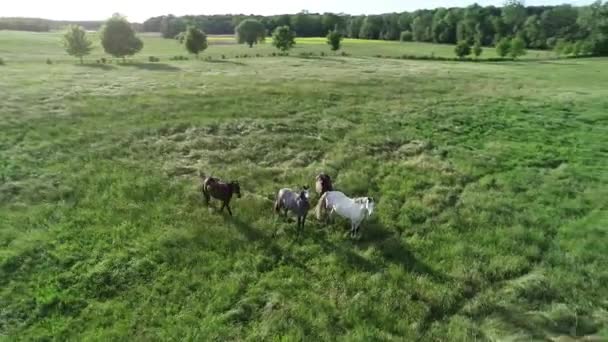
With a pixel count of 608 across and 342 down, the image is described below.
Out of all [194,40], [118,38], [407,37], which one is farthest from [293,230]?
[407,37]

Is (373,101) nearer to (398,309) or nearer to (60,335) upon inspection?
(398,309)

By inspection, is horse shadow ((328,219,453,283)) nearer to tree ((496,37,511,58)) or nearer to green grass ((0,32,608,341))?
green grass ((0,32,608,341))

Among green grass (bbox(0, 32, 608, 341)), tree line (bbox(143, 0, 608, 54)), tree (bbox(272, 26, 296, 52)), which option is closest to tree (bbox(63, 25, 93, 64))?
tree (bbox(272, 26, 296, 52))

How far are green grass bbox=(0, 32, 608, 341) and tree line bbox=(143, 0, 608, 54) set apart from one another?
84.9m

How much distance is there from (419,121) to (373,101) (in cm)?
647

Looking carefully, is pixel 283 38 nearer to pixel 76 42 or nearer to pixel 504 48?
pixel 76 42

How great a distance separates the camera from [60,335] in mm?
7801

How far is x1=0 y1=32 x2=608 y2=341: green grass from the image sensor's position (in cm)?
845

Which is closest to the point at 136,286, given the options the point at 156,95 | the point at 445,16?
the point at 156,95

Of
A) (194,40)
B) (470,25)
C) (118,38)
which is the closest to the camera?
(118,38)

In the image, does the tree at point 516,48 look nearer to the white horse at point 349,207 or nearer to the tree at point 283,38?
the tree at point 283,38

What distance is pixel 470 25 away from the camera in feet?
395

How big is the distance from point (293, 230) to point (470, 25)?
128 meters

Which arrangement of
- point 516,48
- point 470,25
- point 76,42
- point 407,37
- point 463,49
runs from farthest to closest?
point 407,37, point 470,25, point 463,49, point 516,48, point 76,42
